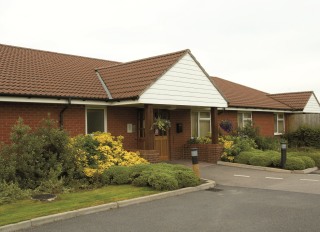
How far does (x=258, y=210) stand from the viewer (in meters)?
7.56

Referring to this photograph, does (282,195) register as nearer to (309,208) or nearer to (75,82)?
(309,208)

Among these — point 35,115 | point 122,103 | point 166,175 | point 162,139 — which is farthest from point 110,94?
point 166,175

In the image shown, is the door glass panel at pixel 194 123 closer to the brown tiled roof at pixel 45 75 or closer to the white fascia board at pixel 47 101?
the brown tiled roof at pixel 45 75

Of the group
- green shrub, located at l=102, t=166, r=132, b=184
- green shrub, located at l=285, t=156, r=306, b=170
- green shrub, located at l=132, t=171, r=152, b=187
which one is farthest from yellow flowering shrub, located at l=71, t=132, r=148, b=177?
green shrub, located at l=285, t=156, r=306, b=170

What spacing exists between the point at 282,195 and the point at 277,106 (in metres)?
15.6

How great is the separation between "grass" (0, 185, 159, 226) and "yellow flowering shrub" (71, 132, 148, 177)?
1.44 m

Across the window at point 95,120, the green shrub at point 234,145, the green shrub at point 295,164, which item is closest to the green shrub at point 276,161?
the green shrub at point 295,164

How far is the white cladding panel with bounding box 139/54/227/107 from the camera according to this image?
43.0 ft

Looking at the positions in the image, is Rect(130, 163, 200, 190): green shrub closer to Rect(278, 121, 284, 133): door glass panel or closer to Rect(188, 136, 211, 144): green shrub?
Rect(188, 136, 211, 144): green shrub

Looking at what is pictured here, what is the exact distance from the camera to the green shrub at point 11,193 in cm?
830

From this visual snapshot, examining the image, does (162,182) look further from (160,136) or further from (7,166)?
(160,136)

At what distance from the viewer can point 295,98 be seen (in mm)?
26500

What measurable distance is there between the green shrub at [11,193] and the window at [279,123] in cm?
1931

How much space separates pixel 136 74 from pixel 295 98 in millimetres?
16139
